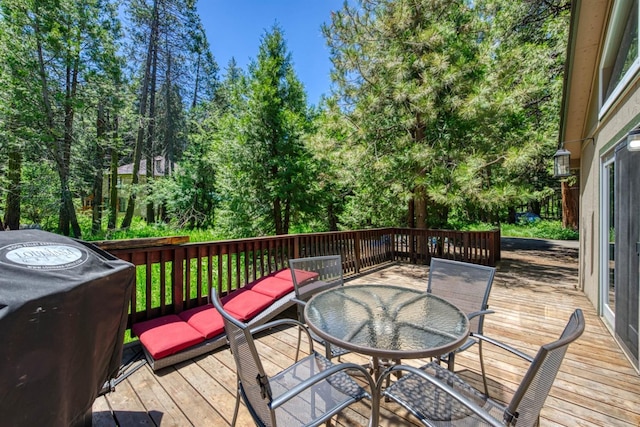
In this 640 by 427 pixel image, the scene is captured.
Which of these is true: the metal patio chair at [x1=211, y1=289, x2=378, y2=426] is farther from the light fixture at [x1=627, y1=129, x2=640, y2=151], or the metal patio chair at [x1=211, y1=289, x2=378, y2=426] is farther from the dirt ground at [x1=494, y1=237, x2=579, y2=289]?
the dirt ground at [x1=494, y1=237, x2=579, y2=289]

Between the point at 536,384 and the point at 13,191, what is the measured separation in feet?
51.8

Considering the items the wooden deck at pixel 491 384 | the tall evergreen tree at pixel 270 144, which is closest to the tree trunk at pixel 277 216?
the tall evergreen tree at pixel 270 144

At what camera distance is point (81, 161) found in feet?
39.1

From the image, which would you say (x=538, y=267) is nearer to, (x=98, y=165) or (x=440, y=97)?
(x=440, y=97)

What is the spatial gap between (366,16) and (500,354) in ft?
24.5

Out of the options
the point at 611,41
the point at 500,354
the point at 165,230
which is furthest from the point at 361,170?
the point at 165,230

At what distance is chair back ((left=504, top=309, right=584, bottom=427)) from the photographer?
1.14 meters

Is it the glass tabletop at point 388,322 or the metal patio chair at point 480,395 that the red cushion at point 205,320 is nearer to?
the glass tabletop at point 388,322

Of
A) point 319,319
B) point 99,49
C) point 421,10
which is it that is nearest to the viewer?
point 319,319

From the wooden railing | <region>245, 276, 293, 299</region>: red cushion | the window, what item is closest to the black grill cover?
the wooden railing

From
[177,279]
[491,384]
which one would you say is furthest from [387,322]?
[177,279]

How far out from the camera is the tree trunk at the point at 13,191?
412 inches

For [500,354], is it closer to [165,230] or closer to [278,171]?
[278,171]

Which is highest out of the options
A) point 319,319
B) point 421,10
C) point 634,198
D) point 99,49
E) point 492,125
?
point 99,49
